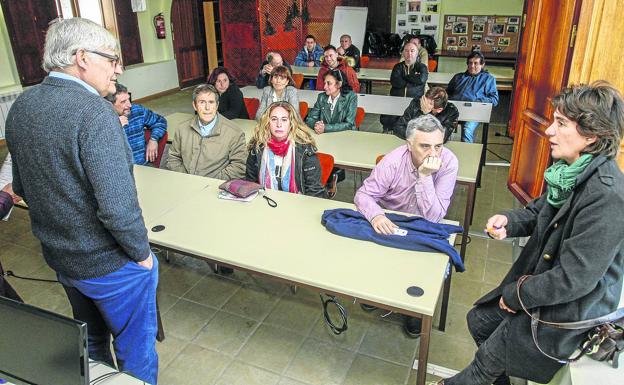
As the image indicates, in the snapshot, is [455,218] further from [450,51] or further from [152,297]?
[450,51]

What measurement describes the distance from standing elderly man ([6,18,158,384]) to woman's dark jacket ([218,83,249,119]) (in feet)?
10.5

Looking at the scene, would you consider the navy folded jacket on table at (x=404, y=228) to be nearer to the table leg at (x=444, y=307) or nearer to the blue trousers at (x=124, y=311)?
the table leg at (x=444, y=307)

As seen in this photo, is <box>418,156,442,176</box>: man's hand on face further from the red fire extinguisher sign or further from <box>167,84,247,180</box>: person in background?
the red fire extinguisher sign

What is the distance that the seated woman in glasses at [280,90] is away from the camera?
4574mm

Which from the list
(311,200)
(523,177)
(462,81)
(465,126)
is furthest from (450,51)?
(311,200)

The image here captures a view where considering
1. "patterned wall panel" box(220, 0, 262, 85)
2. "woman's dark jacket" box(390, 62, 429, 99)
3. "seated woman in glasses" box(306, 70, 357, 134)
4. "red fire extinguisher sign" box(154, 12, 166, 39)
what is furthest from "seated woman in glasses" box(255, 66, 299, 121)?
"red fire extinguisher sign" box(154, 12, 166, 39)

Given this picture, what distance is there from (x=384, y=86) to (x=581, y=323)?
8.77 meters

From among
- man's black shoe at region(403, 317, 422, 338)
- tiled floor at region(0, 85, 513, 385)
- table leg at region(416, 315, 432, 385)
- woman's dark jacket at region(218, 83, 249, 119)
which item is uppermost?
woman's dark jacket at region(218, 83, 249, 119)

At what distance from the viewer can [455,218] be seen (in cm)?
415

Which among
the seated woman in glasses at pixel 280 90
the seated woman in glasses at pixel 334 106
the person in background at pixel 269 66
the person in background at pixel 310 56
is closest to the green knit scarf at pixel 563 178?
the seated woman in glasses at pixel 334 106

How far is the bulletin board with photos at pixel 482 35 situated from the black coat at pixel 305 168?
25.9ft

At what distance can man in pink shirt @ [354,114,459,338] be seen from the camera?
243 centimetres

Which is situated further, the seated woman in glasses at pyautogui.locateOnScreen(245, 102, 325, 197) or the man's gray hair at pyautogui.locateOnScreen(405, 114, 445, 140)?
the seated woman in glasses at pyautogui.locateOnScreen(245, 102, 325, 197)

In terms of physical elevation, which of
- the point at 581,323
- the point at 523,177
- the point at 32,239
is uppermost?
the point at 581,323
